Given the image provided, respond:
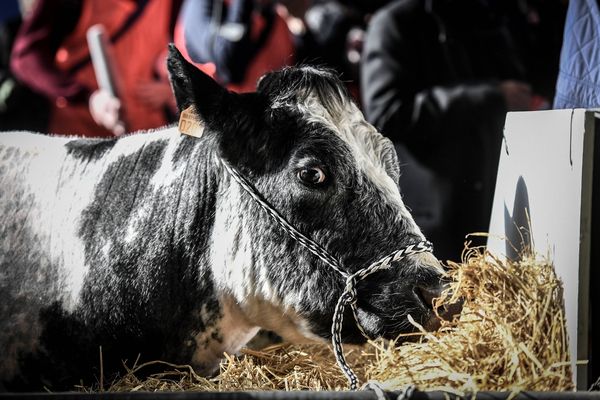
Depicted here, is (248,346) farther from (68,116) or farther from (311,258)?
(68,116)

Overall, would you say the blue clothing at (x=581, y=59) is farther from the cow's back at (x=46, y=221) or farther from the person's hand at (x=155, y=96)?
the person's hand at (x=155, y=96)

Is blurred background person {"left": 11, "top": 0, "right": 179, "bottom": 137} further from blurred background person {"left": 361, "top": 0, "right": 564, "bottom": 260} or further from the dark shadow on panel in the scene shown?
the dark shadow on panel

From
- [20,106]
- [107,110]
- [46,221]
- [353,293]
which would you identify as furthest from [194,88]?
[20,106]

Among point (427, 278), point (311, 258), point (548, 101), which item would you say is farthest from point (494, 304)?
point (548, 101)

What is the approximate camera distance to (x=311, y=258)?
2.13 metres

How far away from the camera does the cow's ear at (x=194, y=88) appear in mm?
2119

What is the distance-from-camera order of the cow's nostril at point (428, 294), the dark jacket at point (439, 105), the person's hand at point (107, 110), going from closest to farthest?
1. the cow's nostril at point (428, 294)
2. the dark jacket at point (439, 105)
3. the person's hand at point (107, 110)

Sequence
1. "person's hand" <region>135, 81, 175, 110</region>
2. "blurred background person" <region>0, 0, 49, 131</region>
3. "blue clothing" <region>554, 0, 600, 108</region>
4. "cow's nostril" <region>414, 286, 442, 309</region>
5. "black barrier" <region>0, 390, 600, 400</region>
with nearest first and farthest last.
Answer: "black barrier" <region>0, 390, 600, 400</region>, "cow's nostril" <region>414, 286, 442, 309</region>, "blue clothing" <region>554, 0, 600, 108</region>, "person's hand" <region>135, 81, 175, 110</region>, "blurred background person" <region>0, 0, 49, 131</region>

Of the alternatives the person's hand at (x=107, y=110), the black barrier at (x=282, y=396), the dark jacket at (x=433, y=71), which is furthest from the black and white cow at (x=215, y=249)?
the person's hand at (x=107, y=110)

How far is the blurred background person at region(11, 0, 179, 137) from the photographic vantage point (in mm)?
4121

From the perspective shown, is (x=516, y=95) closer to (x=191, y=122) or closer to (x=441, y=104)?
(x=441, y=104)

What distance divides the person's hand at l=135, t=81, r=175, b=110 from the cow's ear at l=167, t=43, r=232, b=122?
2184 millimetres

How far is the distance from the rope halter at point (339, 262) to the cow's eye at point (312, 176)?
111 mm

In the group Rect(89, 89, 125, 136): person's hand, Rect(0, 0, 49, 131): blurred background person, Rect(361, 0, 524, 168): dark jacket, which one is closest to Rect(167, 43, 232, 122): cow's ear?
Rect(361, 0, 524, 168): dark jacket
